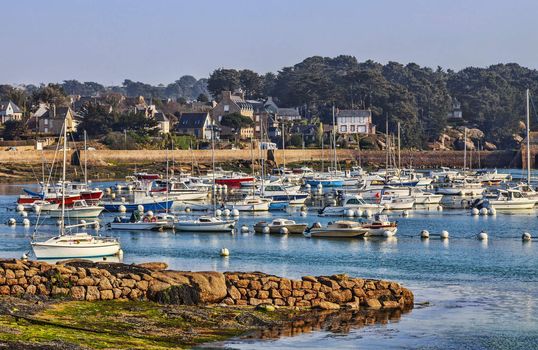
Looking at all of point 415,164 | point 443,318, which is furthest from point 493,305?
point 415,164

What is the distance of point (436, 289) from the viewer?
34375 millimetres

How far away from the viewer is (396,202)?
73812 millimetres

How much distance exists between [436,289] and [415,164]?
380 ft

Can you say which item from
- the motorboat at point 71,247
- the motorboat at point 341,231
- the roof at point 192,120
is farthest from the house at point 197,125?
the motorboat at point 71,247

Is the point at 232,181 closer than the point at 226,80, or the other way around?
the point at 232,181

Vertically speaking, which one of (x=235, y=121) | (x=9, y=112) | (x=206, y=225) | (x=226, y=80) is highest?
(x=226, y=80)

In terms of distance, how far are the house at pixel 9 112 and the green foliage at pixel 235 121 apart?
94.3 feet

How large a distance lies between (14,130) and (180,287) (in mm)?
108792

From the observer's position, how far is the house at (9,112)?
150 m

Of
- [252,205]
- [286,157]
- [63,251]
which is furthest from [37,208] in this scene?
[286,157]

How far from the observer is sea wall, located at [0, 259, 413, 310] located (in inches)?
1051

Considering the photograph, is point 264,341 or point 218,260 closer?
point 264,341

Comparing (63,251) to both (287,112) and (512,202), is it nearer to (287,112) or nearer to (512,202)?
(512,202)

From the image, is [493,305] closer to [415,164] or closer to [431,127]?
[415,164]
